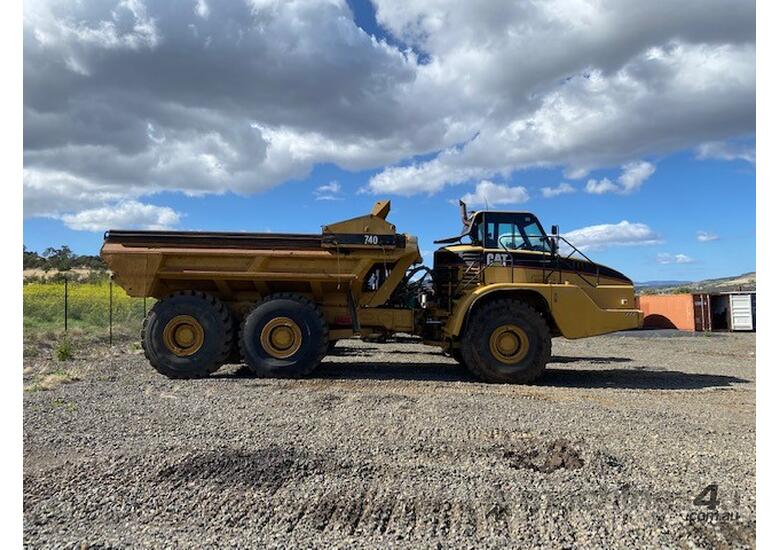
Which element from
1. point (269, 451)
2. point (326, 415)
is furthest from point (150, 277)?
point (269, 451)

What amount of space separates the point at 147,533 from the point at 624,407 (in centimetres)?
610

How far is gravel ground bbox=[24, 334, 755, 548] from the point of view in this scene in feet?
12.7

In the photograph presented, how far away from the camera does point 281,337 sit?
9.98 meters

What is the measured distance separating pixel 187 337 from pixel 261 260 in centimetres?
185

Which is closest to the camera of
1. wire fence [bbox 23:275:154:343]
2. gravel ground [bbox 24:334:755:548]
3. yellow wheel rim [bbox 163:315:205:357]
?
gravel ground [bbox 24:334:755:548]

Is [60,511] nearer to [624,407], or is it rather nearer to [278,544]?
[278,544]

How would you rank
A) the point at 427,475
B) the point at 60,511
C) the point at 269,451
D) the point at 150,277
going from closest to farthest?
the point at 60,511 → the point at 427,475 → the point at 269,451 → the point at 150,277

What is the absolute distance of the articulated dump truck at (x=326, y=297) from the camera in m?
9.95

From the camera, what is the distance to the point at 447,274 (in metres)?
11.0

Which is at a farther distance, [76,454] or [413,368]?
[413,368]

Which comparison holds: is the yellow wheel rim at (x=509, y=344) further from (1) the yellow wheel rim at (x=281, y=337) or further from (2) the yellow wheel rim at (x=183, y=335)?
(2) the yellow wheel rim at (x=183, y=335)

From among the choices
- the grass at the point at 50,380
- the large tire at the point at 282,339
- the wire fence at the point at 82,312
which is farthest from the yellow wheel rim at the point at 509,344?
the wire fence at the point at 82,312

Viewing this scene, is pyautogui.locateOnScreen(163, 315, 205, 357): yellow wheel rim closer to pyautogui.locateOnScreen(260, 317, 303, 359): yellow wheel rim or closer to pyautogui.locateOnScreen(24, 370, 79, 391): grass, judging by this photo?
pyautogui.locateOnScreen(260, 317, 303, 359): yellow wheel rim

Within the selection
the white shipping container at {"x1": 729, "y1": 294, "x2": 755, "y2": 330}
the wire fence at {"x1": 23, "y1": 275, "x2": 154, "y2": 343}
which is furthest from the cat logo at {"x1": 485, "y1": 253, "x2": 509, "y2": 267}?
the white shipping container at {"x1": 729, "y1": 294, "x2": 755, "y2": 330}
